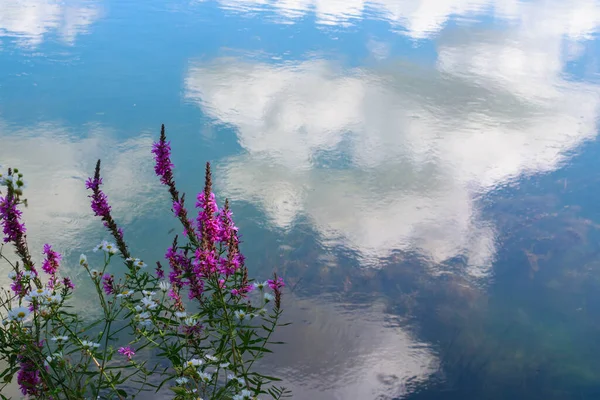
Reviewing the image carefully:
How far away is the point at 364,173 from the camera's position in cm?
Answer: 399

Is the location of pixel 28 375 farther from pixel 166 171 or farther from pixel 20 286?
pixel 166 171

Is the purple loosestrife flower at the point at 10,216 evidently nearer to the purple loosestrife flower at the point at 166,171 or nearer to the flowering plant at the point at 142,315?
the flowering plant at the point at 142,315

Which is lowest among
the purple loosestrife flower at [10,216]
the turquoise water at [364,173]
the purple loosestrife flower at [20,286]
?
the turquoise water at [364,173]

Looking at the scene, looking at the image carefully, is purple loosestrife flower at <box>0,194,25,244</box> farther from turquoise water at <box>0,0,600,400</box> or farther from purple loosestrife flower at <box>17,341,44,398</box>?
turquoise water at <box>0,0,600,400</box>

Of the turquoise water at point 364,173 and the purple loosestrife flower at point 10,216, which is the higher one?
the purple loosestrife flower at point 10,216

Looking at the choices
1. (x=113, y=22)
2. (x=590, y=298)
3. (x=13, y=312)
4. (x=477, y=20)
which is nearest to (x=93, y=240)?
(x=13, y=312)

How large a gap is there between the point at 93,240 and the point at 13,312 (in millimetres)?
1869

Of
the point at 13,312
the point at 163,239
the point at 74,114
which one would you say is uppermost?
the point at 13,312

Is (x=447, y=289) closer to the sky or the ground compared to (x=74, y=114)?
closer to the ground

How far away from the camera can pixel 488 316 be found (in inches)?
109

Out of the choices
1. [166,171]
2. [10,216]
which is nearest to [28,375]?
[10,216]

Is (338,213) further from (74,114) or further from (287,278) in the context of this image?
(74,114)

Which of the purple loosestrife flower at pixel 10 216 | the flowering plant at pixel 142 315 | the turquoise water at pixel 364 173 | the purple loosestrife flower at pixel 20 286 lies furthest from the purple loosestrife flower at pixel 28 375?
the turquoise water at pixel 364 173

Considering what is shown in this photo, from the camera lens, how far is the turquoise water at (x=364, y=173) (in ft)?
8.48
